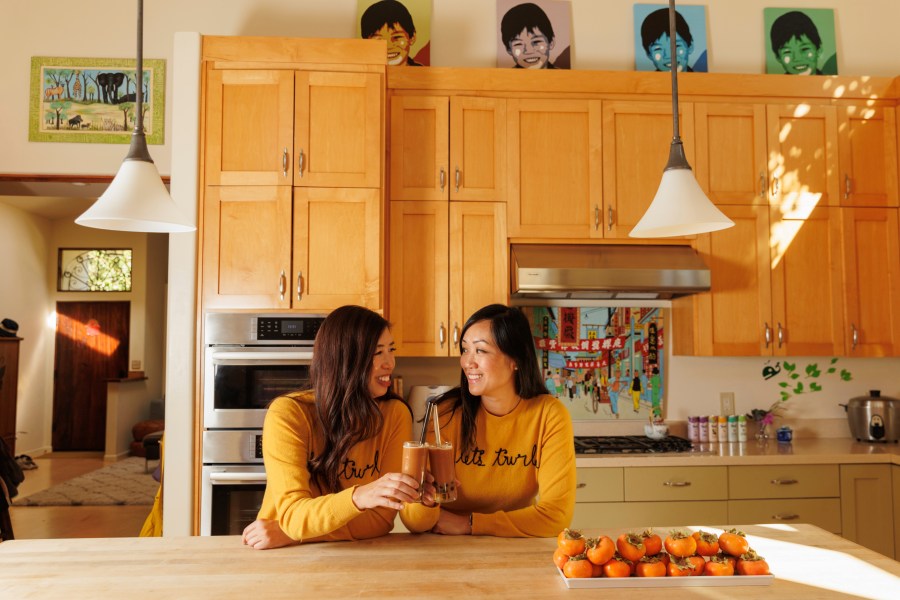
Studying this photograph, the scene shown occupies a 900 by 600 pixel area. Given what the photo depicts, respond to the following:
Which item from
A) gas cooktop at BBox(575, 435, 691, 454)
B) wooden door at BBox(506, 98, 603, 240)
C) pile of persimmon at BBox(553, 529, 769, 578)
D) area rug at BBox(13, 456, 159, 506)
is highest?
wooden door at BBox(506, 98, 603, 240)

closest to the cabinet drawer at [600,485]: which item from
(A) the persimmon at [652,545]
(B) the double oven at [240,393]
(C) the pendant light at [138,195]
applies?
(B) the double oven at [240,393]

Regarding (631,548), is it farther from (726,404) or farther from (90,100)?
(90,100)

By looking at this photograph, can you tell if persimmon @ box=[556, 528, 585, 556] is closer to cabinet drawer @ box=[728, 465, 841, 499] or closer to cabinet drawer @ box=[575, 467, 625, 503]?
A: cabinet drawer @ box=[575, 467, 625, 503]

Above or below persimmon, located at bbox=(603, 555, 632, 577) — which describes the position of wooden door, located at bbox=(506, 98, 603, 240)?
above

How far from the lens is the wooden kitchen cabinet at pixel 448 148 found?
330cm

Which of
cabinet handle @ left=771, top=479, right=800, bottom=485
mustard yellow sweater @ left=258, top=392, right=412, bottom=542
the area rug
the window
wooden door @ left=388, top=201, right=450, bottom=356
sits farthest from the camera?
the window

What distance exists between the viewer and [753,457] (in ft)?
10.1

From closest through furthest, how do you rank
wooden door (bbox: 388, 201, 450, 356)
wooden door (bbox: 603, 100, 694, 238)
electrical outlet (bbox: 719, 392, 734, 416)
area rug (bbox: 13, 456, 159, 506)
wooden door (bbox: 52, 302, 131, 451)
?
wooden door (bbox: 388, 201, 450, 356) → wooden door (bbox: 603, 100, 694, 238) → electrical outlet (bbox: 719, 392, 734, 416) → area rug (bbox: 13, 456, 159, 506) → wooden door (bbox: 52, 302, 131, 451)

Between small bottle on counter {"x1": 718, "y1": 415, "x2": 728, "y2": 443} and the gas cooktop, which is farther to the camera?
small bottle on counter {"x1": 718, "y1": 415, "x2": 728, "y2": 443}

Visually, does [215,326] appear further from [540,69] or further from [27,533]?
[27,533]

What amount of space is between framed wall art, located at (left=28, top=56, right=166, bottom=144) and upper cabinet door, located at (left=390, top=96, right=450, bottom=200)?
1.26 metres

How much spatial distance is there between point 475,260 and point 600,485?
3.89 feet

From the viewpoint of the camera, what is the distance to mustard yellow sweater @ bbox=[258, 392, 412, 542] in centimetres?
154

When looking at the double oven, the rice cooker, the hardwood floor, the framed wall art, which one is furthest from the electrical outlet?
the hardwood floor
